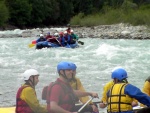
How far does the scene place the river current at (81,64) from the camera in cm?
1198

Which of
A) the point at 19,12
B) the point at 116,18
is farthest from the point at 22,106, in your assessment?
the point at 19,12

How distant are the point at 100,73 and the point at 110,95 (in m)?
8.99

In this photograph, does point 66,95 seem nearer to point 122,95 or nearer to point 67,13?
point 122,95

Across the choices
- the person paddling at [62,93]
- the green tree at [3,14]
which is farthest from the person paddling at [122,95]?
the green tree at [3,14]

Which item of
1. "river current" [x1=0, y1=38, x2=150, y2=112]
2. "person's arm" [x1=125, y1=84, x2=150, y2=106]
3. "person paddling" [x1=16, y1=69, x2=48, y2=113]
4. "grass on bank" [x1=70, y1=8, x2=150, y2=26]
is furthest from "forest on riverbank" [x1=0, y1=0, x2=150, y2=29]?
"person's arm" [x1=125, y1=84, x2=150, y2=106]

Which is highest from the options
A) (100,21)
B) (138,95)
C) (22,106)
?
(138,95)

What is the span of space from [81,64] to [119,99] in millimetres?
11470

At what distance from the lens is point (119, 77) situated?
17.4 feet

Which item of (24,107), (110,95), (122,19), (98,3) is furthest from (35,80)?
(98,3)

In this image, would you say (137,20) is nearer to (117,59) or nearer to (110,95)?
(117,59)

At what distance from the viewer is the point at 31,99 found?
558cm

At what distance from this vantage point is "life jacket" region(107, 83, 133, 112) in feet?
16.5

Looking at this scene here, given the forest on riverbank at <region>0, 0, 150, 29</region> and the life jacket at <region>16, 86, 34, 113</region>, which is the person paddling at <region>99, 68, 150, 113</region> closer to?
the life jacket at <region>16, 86, 34, 113</region>

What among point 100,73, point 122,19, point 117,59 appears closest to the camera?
point 100,73
